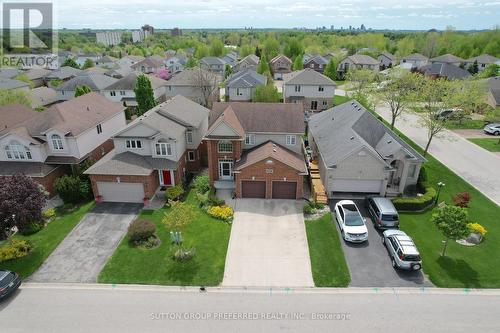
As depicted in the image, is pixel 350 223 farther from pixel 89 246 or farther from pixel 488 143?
pixel 488 143

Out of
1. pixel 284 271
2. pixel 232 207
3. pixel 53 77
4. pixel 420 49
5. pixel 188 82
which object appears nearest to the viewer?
pixel 284 271

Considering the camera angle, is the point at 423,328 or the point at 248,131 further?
the point at 248,131

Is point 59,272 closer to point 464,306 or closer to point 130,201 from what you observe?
point 130,201

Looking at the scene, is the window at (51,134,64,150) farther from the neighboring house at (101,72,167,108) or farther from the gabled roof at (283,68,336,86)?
the gabled roof at (283,68,336,86)

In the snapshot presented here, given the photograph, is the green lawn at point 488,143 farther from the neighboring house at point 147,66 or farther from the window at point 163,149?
the neighboring house at point 147,66

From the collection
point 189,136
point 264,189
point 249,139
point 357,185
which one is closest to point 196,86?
point 189,136

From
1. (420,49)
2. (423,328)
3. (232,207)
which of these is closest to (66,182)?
(232,207)
